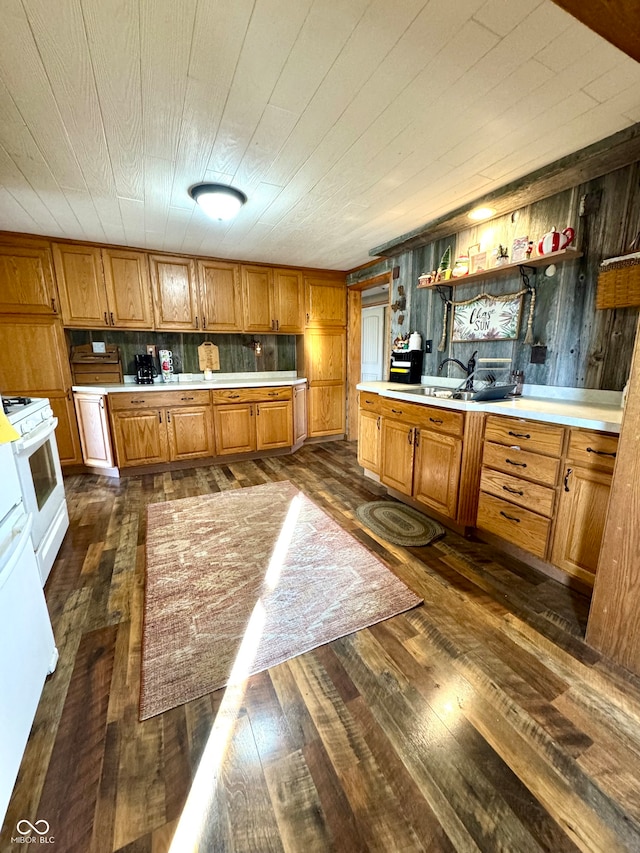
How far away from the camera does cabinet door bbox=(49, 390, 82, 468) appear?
3.42 meters

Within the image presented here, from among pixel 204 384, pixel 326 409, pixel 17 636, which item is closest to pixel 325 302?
pixel 326 409

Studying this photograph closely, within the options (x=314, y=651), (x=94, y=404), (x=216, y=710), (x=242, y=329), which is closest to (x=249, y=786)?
(x=216, y=710)

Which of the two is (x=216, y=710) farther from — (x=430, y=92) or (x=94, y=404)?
(x=94, y=404)

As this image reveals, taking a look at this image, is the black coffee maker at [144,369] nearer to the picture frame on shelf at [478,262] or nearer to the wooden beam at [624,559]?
the picture frame on shelf at [478,262]

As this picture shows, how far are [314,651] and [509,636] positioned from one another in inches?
33.8

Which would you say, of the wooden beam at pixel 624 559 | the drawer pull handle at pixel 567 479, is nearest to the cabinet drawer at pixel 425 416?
the drawer pull handle at pixel 567 479

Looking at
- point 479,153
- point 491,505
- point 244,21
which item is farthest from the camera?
point 491,505

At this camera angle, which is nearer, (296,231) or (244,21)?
(244,21)

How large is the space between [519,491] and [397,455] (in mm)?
1008

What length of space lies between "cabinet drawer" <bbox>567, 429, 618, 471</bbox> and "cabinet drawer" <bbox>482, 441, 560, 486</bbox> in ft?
0.32

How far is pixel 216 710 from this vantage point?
3.98 ft

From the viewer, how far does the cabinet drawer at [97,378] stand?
12.0ft

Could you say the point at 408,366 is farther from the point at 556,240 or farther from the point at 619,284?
the point at 619,284

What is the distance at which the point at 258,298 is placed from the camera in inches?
162
